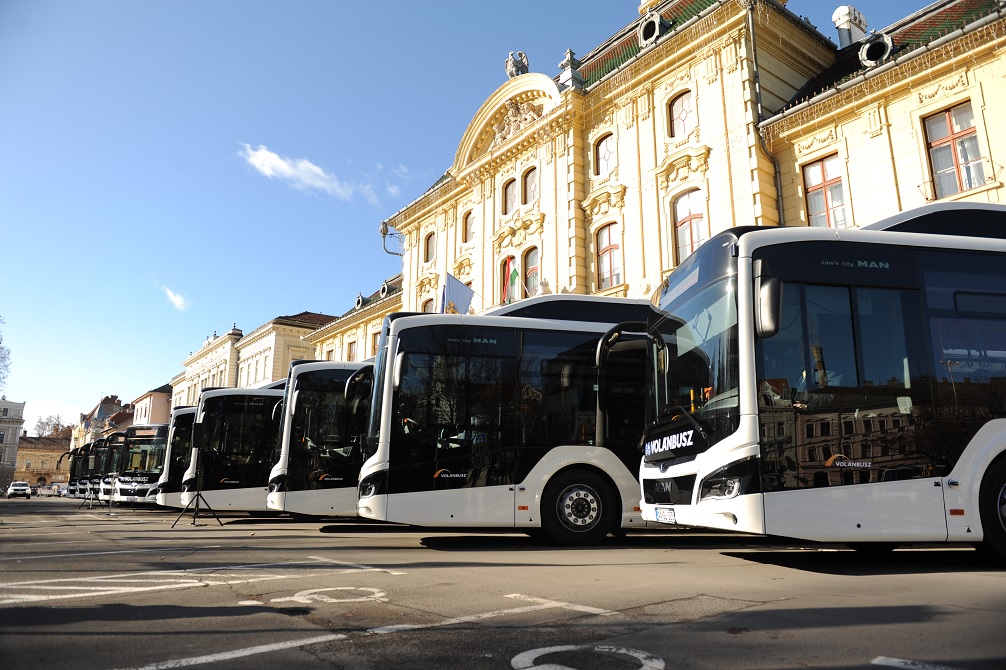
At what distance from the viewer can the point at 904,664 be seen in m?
3.25

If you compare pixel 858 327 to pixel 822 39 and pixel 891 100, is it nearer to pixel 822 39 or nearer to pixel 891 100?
pixel 891 100

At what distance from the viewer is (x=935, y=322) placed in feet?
23.0

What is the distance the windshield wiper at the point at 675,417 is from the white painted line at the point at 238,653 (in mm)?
4218

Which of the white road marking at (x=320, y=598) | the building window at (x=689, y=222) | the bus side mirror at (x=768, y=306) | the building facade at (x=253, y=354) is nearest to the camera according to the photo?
the white road marking at (x=320, y=598)

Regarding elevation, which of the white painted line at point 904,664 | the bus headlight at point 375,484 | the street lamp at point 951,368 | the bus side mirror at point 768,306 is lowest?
the white painted line at point 904,664

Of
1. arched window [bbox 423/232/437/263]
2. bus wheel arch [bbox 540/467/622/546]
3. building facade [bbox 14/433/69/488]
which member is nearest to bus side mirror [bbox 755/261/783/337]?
bus wheel arch [bbox 540/467/622/546]

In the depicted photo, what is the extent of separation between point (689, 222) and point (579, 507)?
12.0m

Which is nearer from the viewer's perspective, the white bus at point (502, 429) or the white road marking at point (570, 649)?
the white road marking at point (570, 649)

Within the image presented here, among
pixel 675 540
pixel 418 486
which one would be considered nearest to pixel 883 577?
pixel 675 540

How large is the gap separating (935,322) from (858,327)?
942mm

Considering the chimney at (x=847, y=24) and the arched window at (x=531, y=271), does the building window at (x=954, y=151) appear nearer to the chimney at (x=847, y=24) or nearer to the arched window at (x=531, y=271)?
the chimney at (x=847, y=24)

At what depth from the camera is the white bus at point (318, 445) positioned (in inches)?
526

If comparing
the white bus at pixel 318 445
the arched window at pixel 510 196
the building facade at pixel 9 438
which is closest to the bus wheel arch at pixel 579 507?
the white bus at pixel 318 445

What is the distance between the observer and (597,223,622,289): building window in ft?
70.7
